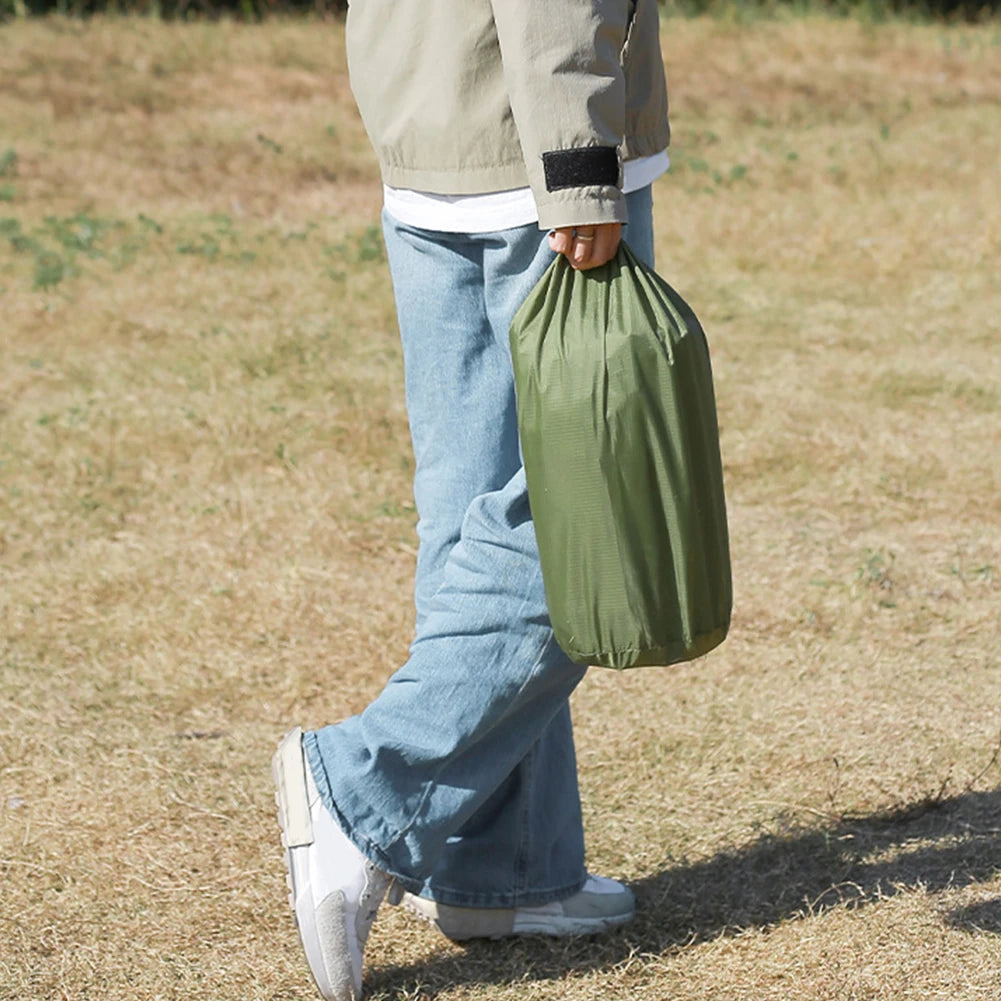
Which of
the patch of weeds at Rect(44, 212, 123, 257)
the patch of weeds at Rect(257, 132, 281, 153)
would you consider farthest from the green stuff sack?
the patch of weeds at Rect(257, 132, 281, 153)

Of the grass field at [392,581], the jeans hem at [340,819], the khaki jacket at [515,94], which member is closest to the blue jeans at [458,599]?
the jeans hem at [340,819]

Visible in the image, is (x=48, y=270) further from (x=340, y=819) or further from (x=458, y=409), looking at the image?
(x=340, y=819)

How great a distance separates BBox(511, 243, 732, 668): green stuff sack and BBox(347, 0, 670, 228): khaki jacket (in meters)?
0.12

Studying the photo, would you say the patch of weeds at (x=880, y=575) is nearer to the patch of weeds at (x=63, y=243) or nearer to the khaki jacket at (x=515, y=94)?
the khaki jacket at (x=515, y=94)

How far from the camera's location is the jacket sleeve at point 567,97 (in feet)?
6.28

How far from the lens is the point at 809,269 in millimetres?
6641

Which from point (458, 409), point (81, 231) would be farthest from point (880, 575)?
point (81, 231)

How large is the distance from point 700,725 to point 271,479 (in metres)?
1.74

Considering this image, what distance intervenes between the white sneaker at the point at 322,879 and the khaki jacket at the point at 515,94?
836 mm

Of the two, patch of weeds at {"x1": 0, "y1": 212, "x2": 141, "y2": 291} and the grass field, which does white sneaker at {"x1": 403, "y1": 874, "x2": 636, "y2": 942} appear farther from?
patch of weeds at {"x1": 0, "y1": 212, "x2": 141, "y2": 291}

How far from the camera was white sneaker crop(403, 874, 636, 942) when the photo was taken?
2465 mm

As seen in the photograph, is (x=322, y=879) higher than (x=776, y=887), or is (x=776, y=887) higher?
(x=322, y=879)

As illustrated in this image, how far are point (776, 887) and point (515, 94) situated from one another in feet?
4.66

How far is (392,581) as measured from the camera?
3.97 m
